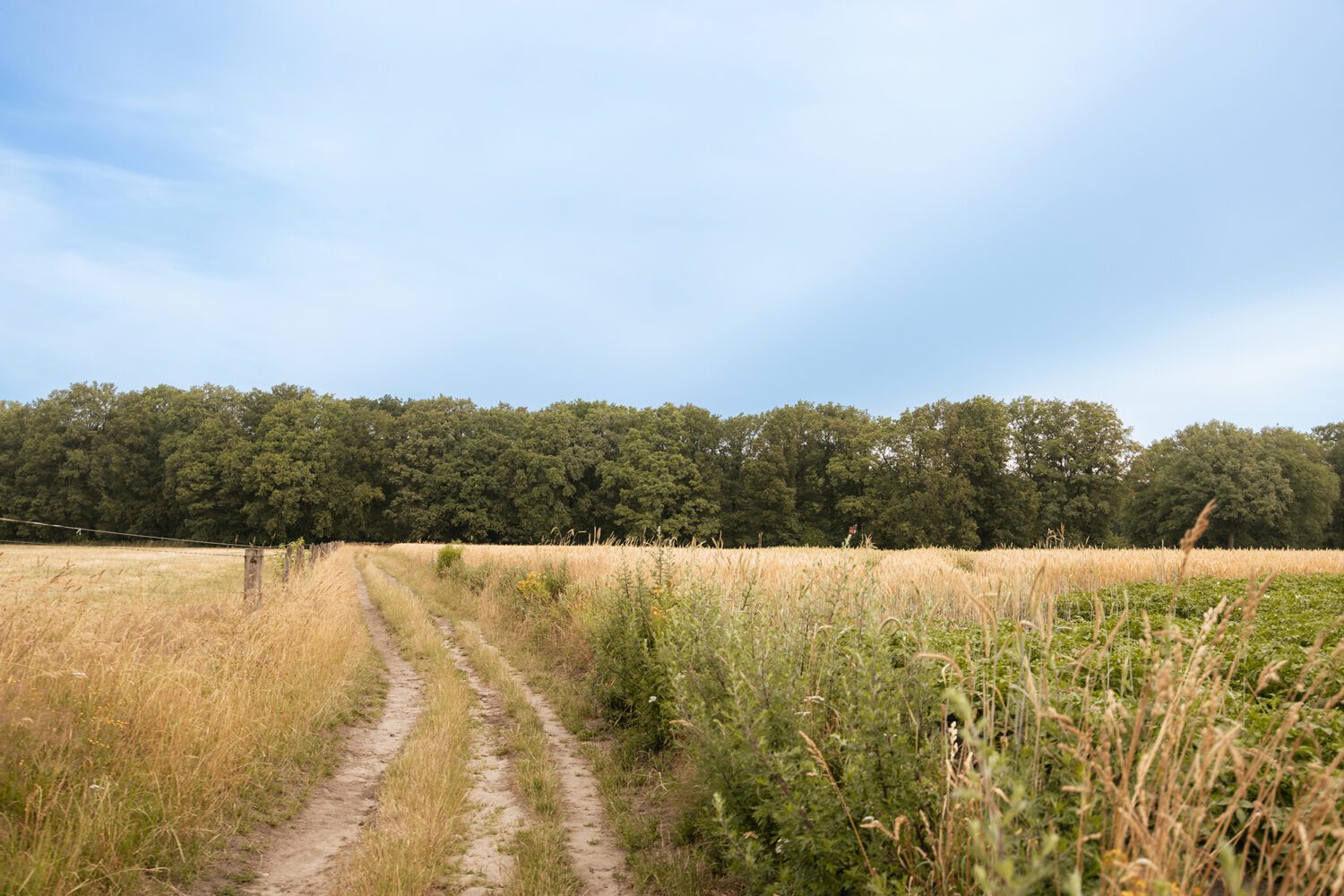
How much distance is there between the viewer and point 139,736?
200 inches

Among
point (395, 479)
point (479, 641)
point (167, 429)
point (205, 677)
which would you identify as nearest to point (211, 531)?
point (167, 429)

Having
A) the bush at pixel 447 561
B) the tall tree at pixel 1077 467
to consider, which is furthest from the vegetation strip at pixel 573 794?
the tall tree at pixel 1077 467

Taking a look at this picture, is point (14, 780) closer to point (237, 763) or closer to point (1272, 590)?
point (237, 763)

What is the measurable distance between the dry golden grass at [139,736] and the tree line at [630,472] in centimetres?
4426

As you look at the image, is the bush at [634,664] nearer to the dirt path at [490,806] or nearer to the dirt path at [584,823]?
the dirt path at [584,823]

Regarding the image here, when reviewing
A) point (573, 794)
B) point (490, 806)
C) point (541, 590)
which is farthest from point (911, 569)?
point (490, 806)

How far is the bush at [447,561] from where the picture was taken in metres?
24.6

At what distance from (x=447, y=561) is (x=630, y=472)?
107ft

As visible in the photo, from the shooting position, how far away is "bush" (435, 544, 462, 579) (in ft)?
80.8

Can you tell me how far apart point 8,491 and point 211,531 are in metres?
17.9

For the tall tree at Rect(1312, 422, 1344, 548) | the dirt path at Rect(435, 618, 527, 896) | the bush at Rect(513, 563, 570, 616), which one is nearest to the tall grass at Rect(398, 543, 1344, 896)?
the dirt path at Rect(435, 618, 527, 896)

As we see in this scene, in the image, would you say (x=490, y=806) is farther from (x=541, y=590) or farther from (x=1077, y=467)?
(x=1077, y=467)

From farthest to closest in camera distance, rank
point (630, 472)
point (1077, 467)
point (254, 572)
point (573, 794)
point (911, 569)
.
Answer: point (630, 472) → point (1077, 467) → point (911, 569) → point (254, 572) → point (573, 794)

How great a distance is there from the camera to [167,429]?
6581 cm
